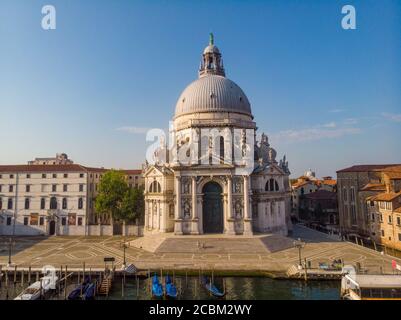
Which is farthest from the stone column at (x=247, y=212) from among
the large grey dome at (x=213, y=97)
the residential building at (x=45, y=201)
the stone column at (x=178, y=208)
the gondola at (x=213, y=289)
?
the residential building at (x=45, y=201)

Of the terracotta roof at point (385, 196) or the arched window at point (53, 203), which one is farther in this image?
the arched window at point (53, 203)

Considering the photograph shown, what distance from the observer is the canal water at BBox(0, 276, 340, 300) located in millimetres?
26109

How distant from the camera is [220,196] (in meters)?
45.0

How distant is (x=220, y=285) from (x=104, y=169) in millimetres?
42052

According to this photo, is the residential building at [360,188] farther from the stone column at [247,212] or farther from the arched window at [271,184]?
the stone column at [247,212]

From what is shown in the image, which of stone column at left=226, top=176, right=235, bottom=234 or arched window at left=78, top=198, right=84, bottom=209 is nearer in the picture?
stone column at left=226, top=176, right=235, bottom=234

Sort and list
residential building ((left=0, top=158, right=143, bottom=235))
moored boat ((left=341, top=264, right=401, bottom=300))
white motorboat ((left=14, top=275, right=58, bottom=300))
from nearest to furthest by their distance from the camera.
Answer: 1. moored boat ((left=341, top=264, right=401, bottom=300))
2. white motorboat ((left=14, top=275, right=58, bottom=300))
3. residential building ((left=0, top=158, right=143, bottom=235))

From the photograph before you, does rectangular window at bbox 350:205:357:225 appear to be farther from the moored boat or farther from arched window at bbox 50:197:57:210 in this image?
arched window at bbox 50:197:57:210

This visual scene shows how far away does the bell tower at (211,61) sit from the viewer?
57406mm

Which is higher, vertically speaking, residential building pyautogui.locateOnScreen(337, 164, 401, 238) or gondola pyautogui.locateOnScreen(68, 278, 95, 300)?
residential building pyautogui.locateOnScreen(337, 164, 401, 238)

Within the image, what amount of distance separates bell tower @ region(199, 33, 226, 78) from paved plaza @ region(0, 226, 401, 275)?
3160cm

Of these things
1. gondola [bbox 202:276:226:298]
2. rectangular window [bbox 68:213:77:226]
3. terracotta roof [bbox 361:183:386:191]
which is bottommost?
gondola [bbox 202:276:226:298]

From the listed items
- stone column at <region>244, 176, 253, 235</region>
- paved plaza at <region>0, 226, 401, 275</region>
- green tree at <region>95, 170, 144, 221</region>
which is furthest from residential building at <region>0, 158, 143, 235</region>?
stone column at <region>244, 176, 253, 235</region>

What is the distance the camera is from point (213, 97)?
51469 millimetres
